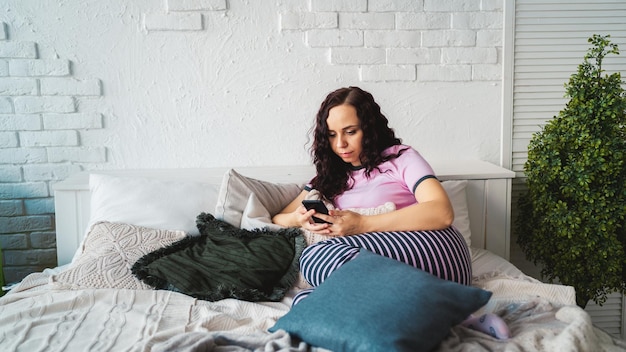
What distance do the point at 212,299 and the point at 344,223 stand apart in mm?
495

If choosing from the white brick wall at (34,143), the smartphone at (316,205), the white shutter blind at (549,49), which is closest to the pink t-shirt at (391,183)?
the smartphone at (316,205)

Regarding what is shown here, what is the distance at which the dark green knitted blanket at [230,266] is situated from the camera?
1692 mm

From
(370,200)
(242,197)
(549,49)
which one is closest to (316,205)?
(370,200)

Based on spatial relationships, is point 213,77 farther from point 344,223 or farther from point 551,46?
point 551,46

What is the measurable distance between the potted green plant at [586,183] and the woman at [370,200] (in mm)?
682

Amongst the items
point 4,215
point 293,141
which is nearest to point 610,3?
point 293,141

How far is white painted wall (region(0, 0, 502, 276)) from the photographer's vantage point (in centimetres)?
235

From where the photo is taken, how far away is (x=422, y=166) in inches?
74.2

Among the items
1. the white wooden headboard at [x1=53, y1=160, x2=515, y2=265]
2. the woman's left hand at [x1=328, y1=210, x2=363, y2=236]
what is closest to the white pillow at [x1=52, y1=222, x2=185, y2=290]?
the white wooden headboard at [x1=53, y1=160, x2=515, y2=265]

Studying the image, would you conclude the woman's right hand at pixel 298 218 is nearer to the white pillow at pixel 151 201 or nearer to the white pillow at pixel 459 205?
the white pillow at pixel 151 201

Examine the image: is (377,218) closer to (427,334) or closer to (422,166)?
(422,166)

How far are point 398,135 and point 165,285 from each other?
134cm

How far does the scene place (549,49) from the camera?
2.54m

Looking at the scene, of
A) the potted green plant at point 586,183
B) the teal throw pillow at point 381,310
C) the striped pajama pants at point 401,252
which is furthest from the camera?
the potted green plant at point 586,183
